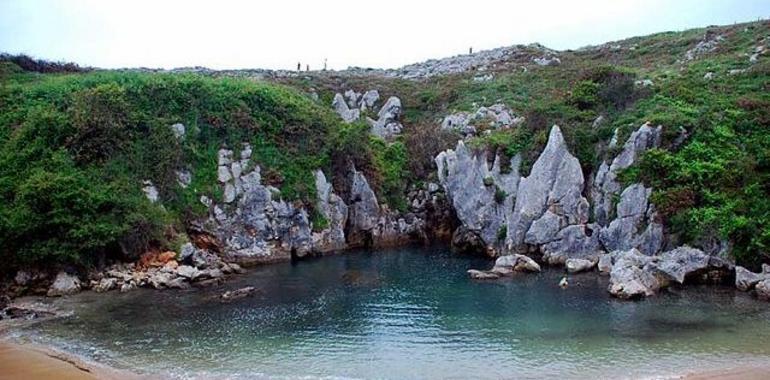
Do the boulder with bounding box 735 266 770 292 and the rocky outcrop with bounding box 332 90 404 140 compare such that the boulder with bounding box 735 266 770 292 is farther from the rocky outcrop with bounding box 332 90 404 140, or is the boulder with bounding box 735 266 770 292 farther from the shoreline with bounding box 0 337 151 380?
the rocky outcrop with bounding box 332 90 404 140

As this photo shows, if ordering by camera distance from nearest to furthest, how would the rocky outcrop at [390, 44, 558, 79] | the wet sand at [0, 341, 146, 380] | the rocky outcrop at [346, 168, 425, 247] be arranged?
the wet sand at [0, 341, 146, 380] < the rocky outcrop at [346, 168, 425, 247] < the rocky outcrop at [390, 44, 558, 79]

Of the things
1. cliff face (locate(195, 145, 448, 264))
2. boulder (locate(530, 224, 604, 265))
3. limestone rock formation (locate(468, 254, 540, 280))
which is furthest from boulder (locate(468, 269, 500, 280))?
cliff face (locate(195, 145, 448, 264))

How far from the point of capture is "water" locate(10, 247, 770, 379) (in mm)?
25328

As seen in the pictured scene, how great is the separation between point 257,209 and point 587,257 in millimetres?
24179

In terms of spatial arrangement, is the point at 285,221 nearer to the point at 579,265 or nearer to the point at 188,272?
the point at 188,272

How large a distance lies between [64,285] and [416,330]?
21.0 metres

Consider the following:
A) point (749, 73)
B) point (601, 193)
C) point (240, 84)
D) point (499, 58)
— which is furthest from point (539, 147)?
point (499, 58)

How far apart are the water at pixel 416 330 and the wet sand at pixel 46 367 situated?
2.92 ft

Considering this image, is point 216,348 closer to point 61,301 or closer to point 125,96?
point 61,301

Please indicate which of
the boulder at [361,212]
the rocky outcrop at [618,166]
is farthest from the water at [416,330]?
the boulder at [361,212]

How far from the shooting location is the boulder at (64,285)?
3694cm

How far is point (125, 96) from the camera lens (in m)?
49.1

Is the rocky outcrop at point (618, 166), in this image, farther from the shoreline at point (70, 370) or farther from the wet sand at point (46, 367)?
the wet sand at point (46, 367)

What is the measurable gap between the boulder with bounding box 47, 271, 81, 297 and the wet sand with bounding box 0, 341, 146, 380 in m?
9.99
